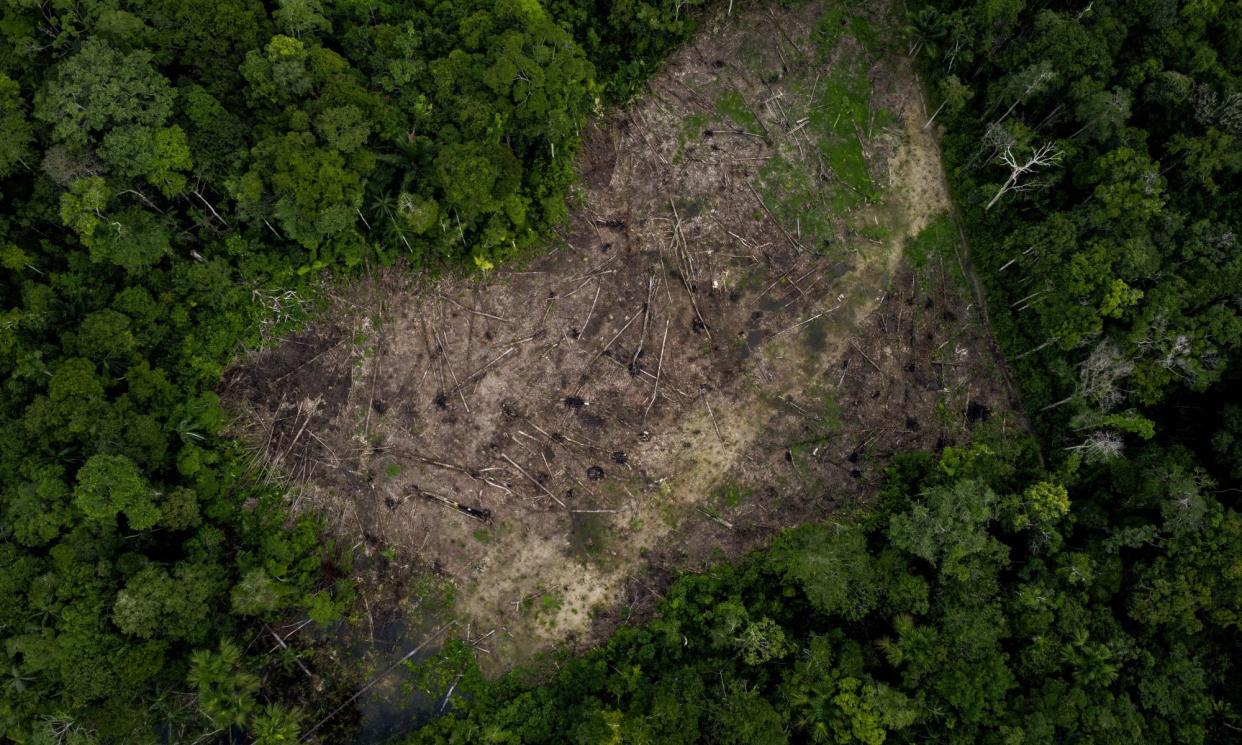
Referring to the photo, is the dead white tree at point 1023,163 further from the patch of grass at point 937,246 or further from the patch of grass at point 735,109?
the patch of grass at point 735,109

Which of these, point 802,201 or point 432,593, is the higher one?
point 802,201

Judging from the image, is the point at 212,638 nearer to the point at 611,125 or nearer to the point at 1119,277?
the point at 611,125

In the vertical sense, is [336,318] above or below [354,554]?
above

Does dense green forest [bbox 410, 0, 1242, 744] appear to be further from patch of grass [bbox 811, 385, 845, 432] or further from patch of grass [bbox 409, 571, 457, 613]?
patch of grass [bbox 409, 571, 457, 613]

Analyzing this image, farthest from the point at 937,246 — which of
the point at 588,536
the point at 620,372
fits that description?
the point at 588,536

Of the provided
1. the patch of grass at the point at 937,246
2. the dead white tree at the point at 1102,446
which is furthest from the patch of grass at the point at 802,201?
the dead white tree at the point at 1102,446

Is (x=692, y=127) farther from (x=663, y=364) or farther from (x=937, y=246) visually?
(x=937, y=246)

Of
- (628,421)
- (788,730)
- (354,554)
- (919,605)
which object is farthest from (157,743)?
(919,605)
